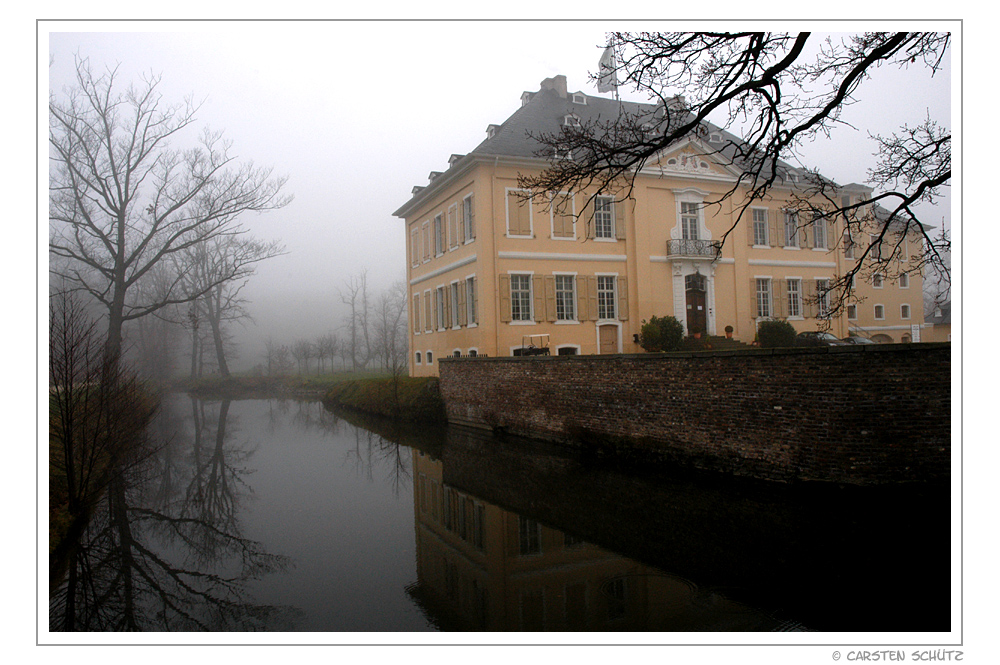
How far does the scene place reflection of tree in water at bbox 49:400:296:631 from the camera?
5.20 m

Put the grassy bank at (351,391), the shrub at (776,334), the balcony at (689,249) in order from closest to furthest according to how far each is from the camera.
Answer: the grassy bank at (351,391), the balcony at (689,249), the shrub at (776,334)

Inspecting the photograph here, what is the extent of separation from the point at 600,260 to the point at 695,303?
12.6 ft

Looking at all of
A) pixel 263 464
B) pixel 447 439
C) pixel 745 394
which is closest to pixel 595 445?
pixel 745 394

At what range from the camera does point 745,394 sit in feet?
30.5

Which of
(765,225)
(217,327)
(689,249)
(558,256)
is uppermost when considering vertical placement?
(765,225)

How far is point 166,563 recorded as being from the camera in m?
6.67

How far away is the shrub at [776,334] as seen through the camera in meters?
21.2

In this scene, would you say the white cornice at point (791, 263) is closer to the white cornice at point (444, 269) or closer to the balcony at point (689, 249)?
the balcony at point (689, 249)

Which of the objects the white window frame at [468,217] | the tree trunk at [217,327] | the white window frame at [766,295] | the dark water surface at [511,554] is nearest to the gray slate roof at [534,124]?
the white window frame at [468,217]

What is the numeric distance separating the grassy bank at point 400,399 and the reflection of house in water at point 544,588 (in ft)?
38.2

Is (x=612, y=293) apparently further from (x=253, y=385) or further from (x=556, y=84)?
(x=253, y=385)

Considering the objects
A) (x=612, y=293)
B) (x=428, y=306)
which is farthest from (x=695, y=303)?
(x=428, y=306)

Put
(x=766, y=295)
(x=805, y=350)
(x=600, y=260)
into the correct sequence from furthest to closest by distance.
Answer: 1. (x=766, y=295)
2. (x=600, y=260)
3. (x=805, y=350)

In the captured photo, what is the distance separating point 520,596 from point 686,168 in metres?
18.4
